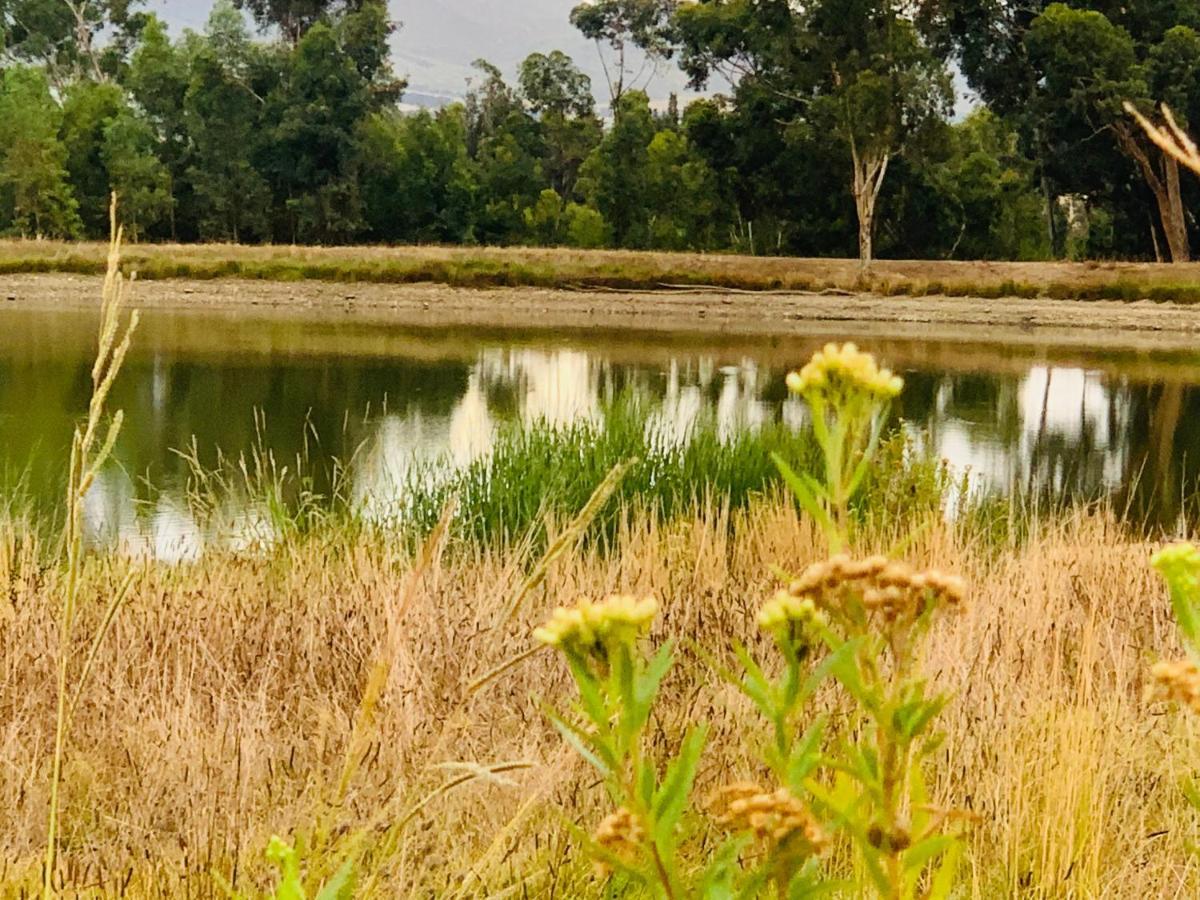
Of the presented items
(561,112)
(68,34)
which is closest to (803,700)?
(561,112)

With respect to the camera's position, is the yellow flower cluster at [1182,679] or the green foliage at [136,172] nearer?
the yellow flower cluster at [1182,679]

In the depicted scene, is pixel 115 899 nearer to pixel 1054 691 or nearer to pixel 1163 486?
pixel 1054 691

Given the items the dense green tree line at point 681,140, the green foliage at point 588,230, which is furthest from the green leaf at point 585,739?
the green foliage at point 588,230

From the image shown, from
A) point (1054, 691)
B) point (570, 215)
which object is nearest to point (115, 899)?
point (1054, 691)

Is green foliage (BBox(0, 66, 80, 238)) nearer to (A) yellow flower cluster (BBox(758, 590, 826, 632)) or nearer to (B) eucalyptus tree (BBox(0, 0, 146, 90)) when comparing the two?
(B) eucalyptus tree (BBox(0, 0, 146, 90))

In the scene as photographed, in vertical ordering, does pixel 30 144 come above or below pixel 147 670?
above

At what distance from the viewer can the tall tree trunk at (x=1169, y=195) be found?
109ft

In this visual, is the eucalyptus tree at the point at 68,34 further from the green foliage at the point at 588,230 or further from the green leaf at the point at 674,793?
the green leaf at the point at 674,793

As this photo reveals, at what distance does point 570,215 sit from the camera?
45438mm

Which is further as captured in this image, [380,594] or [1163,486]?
[1163,486]

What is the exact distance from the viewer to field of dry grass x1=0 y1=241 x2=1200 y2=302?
3572cm

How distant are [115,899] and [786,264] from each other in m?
35.9

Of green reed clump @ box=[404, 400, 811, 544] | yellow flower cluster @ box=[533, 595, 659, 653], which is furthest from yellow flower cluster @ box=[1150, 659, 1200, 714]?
green reed clump @ box=[404, 400, 811, 544]

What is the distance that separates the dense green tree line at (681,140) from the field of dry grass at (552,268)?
1522mm
